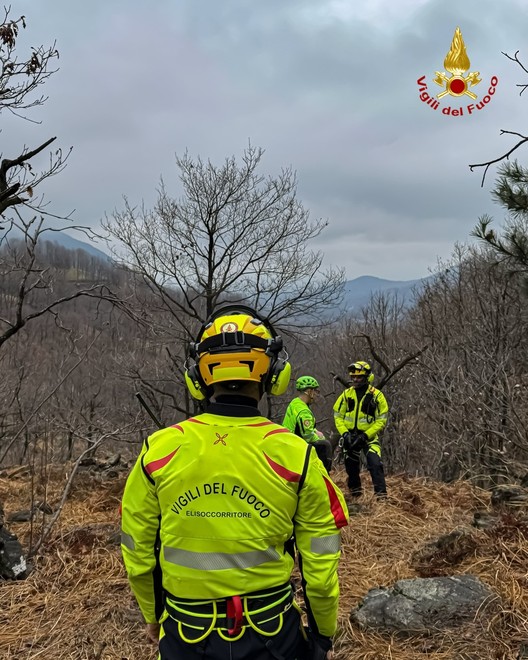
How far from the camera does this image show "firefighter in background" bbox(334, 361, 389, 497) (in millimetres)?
8375

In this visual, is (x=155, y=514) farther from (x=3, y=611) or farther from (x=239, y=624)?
(x=3, y=611)

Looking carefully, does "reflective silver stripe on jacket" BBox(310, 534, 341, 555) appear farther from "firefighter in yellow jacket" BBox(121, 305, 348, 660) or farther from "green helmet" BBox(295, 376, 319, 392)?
"green helmet" BBox(295, 376, 319, 392)

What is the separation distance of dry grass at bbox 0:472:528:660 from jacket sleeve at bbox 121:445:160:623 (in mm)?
2002

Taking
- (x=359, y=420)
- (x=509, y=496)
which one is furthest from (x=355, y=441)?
(x=509, y=496)

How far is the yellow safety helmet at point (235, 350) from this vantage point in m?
2.14

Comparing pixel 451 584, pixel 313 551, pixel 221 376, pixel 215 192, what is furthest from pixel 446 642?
pixel 215 192

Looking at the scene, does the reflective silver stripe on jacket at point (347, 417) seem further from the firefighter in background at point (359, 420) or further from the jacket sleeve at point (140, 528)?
the jacket sleeve at point (140, 528)

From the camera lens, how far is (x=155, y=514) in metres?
2.11

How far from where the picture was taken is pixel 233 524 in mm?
1986

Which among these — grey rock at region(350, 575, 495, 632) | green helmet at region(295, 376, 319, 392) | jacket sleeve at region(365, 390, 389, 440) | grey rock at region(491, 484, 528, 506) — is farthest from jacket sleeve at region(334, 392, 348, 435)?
grey rock at region(350, 575, 495, 632)

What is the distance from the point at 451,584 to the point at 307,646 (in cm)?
221

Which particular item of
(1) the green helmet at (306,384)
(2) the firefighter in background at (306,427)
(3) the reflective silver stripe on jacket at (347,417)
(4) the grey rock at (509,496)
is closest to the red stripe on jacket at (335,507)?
(4) the grey rock at (509,496)

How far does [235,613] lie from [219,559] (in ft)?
0.64

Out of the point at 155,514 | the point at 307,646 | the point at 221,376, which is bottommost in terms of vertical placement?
the point at 307,646
